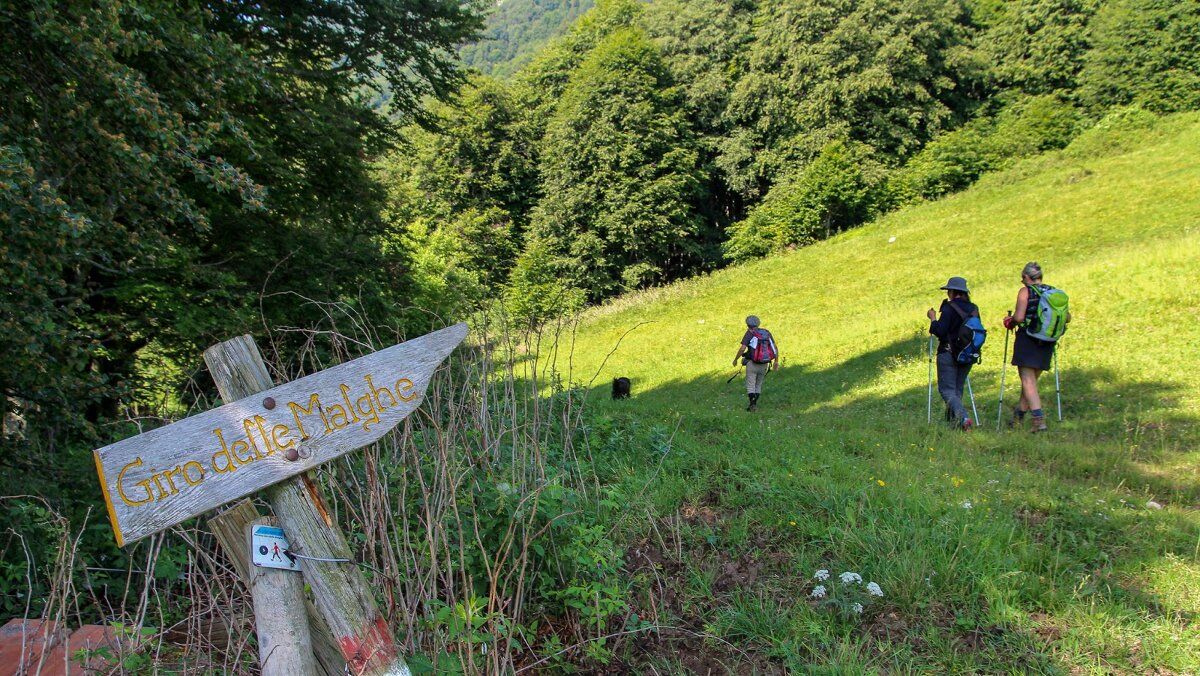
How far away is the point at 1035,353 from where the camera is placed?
7.09 m

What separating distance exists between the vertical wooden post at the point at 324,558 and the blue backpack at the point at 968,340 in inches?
281

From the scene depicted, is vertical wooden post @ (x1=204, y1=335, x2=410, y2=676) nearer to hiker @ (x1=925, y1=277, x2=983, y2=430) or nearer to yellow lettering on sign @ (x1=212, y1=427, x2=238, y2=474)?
yellow lettering on sign @ (x1=212, y1=427, x2=238, y2=474)

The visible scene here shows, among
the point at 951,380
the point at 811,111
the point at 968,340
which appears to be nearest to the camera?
the point at 968,340

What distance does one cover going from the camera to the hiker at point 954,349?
7438 millimetres

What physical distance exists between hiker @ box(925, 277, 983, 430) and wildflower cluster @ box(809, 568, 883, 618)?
15.7 feet

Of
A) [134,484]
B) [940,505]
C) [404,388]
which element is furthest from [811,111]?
[134,484]

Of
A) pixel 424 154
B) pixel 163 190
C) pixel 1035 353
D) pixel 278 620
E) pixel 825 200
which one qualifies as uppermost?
pixel 424 154

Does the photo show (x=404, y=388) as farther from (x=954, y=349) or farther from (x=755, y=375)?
(x=755, y=375)

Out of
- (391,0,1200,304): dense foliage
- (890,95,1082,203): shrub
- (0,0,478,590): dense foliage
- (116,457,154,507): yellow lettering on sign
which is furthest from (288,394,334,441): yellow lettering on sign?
(890,95,1082,203): shrub

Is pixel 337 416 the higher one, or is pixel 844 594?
pixel 337 416

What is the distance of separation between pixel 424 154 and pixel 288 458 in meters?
36.2

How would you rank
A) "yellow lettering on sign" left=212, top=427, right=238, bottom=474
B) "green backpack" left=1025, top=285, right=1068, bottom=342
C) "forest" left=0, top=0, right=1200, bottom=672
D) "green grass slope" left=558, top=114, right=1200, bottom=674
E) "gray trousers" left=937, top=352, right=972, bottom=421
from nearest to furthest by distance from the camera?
1. "yellow lettering on sign" left=212, top=427, right=238, bottom=474
2. "green grass slope" left=558, top=114, right=1200, bottom=674
3. "forest" left=0, top=0, right=1200, bottom=672
4. "green backpack" left=1025, top=285, right=1068, bottom=342
5. "gray trousers" left=937, top=352, right=972, bottom=421

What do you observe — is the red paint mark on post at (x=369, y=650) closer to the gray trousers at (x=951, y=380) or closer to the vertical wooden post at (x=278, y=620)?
the vertical wooden post at (x=278, y=620)

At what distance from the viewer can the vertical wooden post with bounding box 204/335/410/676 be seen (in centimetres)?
211
